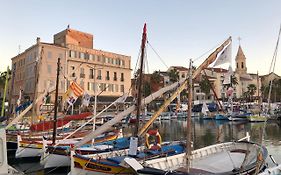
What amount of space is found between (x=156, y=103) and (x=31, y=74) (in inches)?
1682

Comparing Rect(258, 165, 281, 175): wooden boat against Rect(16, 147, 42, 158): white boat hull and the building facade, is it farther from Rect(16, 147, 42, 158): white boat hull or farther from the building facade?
the building facade

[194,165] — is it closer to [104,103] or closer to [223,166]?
[223,166]

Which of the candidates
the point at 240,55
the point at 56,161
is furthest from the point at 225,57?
the point at 240,55

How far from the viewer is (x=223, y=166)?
54.3 ft

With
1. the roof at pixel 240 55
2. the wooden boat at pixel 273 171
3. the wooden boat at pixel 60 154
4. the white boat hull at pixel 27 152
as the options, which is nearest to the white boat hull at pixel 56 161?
the wooden boat at pixel 60 154

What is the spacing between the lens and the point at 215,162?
17641 mm

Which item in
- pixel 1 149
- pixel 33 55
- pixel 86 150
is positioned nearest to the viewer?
pixel 1 149

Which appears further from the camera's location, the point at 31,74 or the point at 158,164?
the point at 31,74

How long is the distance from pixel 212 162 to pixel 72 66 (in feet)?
185

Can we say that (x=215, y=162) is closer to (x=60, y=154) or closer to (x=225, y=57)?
(x=225, y=57)

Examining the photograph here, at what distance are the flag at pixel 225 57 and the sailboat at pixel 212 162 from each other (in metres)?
0.41

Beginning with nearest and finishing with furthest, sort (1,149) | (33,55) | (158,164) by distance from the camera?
(1,149)
(158,164)
(33,55)

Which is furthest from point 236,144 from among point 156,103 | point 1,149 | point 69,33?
point 156,103

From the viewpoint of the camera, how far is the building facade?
213 ft
